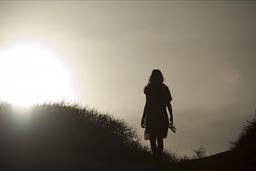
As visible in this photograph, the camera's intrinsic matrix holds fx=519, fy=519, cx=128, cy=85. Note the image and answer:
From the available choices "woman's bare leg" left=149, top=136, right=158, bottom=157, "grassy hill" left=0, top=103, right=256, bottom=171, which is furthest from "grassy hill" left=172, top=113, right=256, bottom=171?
"woman's bare leg" left=149, top=136, right=158, bottom=157

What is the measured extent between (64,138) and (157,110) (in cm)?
367

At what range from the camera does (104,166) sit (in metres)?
13.5

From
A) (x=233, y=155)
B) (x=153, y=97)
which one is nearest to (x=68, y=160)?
(x=153, y=97)

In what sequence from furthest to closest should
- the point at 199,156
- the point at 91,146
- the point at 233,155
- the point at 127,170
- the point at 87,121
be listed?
the point at 87,121, the point at 91,146, the point at 199,156, the point at 233,155, the point at 127,170

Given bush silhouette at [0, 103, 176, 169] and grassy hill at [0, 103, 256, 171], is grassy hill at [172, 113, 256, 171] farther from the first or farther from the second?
bush silhouette at [0, 103, 176, 169]

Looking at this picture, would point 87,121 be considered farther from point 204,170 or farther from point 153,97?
point 204,170

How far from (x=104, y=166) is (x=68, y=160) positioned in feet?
3.27

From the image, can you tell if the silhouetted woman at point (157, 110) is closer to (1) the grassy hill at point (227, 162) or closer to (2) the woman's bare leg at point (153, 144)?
(2) the woman's bare leg at point (153, 144)

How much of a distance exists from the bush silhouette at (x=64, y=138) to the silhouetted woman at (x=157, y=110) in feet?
5.65

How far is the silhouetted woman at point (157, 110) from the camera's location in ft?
51.1

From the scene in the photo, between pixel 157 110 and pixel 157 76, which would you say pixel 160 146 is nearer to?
pixel 157 110

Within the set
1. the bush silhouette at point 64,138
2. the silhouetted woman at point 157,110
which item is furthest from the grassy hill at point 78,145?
the silhouetted woman at point 157,110

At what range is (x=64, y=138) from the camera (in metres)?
17.5

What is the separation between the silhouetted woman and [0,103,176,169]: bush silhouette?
67.8 inches
